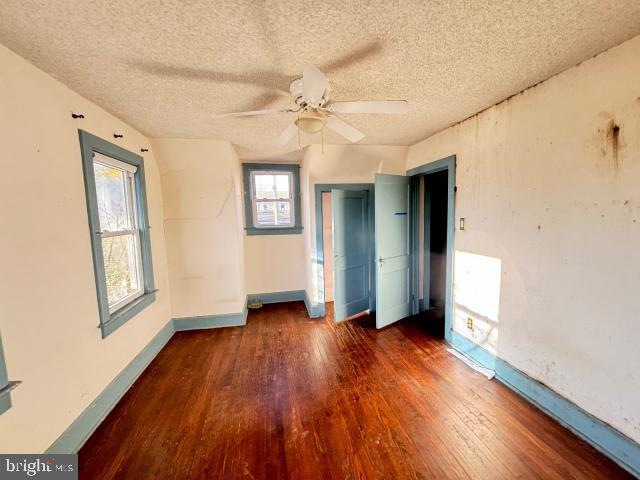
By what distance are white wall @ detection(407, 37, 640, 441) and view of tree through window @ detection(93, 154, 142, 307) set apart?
3349 mm

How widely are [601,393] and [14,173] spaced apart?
3.57m

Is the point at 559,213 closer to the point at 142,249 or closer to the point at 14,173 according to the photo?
the point at 14,173

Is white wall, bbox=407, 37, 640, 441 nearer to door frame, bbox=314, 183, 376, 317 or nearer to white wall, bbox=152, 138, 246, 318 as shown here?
door frame, bbox=314, 183, 376, 317

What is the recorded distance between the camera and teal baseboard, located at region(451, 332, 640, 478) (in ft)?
4.54

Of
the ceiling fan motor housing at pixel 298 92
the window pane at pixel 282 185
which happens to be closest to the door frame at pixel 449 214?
the ceiling fan motor housing at pixel 298 92

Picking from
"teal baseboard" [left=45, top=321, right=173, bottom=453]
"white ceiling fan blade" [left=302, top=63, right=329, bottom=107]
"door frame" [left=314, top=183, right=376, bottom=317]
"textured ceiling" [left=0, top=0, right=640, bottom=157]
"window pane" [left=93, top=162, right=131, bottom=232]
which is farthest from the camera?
"door frame" [left=314, top=183, right=376, bottom=317]

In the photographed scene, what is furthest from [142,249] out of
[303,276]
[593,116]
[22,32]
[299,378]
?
[593,116]

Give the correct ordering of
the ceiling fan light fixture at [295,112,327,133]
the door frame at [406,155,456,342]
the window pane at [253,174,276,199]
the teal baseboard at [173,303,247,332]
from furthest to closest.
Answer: the window pane at [253,174,276,199] < the teal baseboard at [173,303,247,332] < the door frame at [406,155,456,342] < the ceiling fan light fixture at [295,112,327,133]

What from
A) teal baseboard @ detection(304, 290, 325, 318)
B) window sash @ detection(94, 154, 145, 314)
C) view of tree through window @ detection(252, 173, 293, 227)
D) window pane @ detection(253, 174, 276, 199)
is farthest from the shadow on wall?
window sash @ detection(94, 154, 145, 314)

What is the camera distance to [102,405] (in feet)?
5.94

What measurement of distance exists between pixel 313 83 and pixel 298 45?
0.24 metres

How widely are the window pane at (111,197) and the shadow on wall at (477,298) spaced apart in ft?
11.0

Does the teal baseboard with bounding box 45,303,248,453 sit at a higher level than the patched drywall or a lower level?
lower

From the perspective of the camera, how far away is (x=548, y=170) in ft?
5.68
